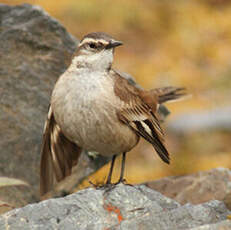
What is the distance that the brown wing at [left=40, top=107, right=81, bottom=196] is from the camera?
24.2 feet

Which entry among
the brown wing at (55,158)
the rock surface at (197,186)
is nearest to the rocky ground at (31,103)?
the rock surface at (197,186)

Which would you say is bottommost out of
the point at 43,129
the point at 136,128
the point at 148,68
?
the point at 148,68

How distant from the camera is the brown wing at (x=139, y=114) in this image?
21.9ft

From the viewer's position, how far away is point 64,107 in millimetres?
→ 6410

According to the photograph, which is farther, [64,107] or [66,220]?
[64,107]

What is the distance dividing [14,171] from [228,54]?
772 centimetres

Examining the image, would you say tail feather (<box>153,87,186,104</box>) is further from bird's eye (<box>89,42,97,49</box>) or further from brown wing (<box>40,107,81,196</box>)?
bird's eye (<box>89,42,97,49</box>)

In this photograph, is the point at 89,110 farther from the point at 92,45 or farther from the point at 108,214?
the point at 108,214

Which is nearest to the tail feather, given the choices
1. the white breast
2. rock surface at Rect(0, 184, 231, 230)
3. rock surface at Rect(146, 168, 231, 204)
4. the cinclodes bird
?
the cinclodes bird

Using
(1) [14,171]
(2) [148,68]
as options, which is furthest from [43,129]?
(2) [148,68]

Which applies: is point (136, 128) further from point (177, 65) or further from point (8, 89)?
point (177, 65)

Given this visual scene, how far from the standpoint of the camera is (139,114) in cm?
694

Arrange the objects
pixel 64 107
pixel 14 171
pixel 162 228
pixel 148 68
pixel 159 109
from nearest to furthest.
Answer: pixel 162 228 → pixel 64 107 → pixel 14 171 → pixel 159 109 → pixel 148 68

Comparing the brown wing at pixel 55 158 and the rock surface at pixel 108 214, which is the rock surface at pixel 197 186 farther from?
the rock surface at pixel 108 214
